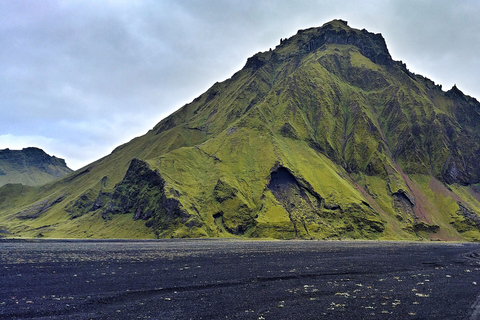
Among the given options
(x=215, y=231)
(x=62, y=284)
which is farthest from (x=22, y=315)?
(x=215, y=231)

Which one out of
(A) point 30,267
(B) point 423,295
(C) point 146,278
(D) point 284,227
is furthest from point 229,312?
(D) point 284,227

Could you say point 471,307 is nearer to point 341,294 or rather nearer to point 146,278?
point 341,294

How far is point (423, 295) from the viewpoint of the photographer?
1508 inches

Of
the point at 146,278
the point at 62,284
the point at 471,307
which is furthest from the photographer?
the point at 146,278

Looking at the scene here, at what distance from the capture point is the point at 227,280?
45219mm

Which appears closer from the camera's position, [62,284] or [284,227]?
[62,284]

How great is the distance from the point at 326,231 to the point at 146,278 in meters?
145

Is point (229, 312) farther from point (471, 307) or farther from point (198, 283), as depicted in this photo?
point (471, 307)

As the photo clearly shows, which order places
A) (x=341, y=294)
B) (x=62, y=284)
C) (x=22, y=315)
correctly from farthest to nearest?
1. (x=62, y=284)
2. (x=341, y=294)
3. (x=22, y=315)

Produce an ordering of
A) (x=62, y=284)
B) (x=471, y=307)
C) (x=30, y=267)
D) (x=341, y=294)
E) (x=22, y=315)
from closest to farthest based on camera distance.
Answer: (x=22, y=315), (x=471, y=307), (x=341, y=294), (x=62, y=284), (x=30, y=267)

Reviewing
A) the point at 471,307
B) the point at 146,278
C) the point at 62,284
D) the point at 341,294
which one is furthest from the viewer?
the point at 146,278

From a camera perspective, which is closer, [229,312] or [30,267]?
[229,312]

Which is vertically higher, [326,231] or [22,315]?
[22,315]

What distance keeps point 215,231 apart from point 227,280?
13442 centimetres
